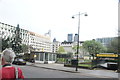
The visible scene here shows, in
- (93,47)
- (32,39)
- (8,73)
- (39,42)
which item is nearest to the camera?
(8,73)

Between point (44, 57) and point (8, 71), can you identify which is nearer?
point (8, 71)

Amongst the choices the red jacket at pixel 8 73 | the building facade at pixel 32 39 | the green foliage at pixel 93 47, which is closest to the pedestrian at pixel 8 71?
the red jacket at pixel 8 73

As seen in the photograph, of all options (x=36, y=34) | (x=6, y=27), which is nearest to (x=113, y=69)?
(x=6, y=27)

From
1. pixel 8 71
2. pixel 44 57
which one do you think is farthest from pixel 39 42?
pixel 8 71

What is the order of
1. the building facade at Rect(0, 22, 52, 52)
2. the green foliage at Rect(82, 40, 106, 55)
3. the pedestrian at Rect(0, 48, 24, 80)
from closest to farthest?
the pedestrian at Rect(0, 48, 24, 80)
the green foliage at Rect(82, 40, 106, 55)
the building facade at Rect(0, 22, 52, 52)

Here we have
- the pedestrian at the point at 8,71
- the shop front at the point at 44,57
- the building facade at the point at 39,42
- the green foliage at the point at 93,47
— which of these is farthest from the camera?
the building facade at the point at 39,42

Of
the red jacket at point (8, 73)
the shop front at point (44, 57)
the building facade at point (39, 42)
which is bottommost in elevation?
the shop front at point (44, 57)

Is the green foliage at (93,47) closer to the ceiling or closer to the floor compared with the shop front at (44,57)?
closer to the ceiling

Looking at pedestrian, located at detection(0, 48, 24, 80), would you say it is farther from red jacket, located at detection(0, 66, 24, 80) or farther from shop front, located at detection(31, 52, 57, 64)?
shop front, located at detection(31, 52, 57, 64)

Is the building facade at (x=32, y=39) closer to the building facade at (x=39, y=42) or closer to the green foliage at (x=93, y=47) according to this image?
the building facade at (x=39, y=42)

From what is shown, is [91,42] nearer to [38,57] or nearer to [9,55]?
[38,57]

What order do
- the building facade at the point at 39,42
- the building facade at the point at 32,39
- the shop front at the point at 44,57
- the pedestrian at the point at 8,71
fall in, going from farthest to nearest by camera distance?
1. the building facade at the point at 39,42
2. the building facade at the point at 32,39
3. the shop front at the point at 44,57
4. the pedestrian at the point at 8,71

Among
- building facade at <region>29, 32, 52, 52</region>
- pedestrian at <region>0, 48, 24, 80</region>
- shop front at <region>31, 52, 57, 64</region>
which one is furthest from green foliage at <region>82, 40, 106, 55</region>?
pedestrian at <region>0, 48, 24, 80</region>

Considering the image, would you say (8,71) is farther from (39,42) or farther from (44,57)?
(39,42)
